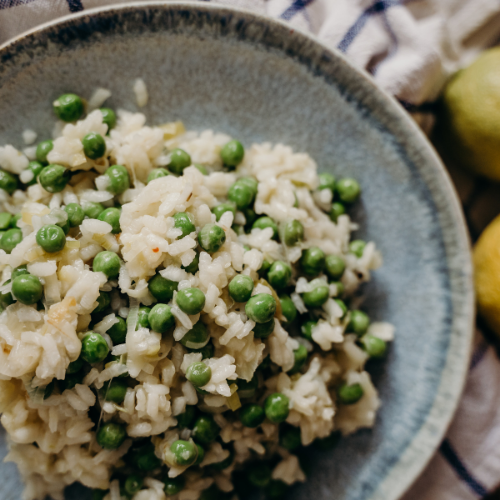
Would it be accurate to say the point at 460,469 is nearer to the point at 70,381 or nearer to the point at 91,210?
the point at 70,381

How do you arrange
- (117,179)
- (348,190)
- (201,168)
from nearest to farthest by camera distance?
(117,179) → (201,168) → (348,190)

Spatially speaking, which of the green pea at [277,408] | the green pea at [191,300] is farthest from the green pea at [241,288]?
the green pea at [277,408]

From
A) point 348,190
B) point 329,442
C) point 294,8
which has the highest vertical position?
point 294,8

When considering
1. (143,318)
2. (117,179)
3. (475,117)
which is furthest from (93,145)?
(475,117)

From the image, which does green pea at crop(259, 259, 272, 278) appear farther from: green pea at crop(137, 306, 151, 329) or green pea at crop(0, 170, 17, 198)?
green pea at crop(0, 170, 17, 198)

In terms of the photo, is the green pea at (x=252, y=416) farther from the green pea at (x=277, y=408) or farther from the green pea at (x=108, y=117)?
the green pea at (x=108, y=117)

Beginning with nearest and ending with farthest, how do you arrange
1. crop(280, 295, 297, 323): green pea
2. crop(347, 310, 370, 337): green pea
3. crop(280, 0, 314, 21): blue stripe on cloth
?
1. crop(280, 295, 297, 323): green pea
2. crop(347, 310, 370, 337): green pea
3. crop(280, 0, 314, 21): blue stripe on cloth

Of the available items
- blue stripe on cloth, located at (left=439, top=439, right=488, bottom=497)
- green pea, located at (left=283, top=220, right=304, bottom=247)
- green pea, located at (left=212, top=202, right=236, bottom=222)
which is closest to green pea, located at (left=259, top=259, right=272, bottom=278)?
green pea, located at (left=283, top=220, right=304, bottom=247)
